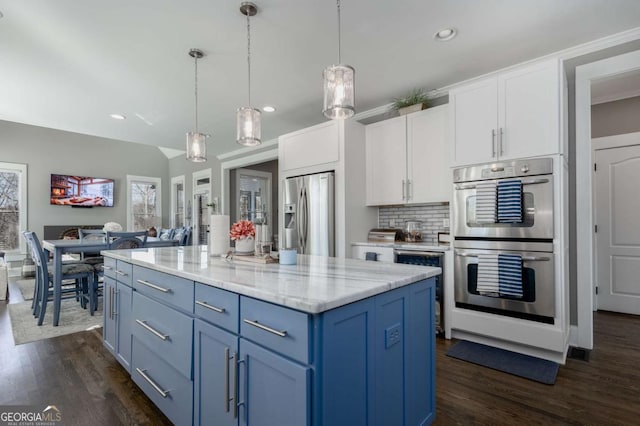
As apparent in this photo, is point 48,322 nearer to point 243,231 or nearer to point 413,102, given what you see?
point 243,231

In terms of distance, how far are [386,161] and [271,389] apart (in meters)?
3.15

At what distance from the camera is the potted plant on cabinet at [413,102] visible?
11.9 ft

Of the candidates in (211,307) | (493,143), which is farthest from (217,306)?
(493,143)

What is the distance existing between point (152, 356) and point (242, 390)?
37.9 inches

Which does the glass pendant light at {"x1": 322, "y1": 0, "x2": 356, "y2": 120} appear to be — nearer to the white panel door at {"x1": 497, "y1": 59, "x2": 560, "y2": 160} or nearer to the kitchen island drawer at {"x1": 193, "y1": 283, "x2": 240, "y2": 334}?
the kitchen island drawer at {"x1": 193, "y1": 283, "x2": 240, "y2": 334}

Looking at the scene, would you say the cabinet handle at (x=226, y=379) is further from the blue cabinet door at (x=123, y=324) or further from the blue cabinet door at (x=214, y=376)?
the blue cabinet door at (x=123, y=324)

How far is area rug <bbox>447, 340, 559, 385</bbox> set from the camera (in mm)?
2367

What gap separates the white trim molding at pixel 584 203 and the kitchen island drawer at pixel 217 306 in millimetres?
3030

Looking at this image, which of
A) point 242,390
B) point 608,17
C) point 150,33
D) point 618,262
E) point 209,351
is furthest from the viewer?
point 618,262

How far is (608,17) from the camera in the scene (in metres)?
2.42

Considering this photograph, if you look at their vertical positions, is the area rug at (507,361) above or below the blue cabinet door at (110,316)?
below

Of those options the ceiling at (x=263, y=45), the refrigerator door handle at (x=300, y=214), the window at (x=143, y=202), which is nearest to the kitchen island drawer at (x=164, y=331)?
the ceiling at (x=263, y=45)

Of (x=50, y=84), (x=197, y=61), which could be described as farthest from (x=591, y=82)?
(x=50, y=84)

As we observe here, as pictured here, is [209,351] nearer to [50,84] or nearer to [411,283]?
[411,283]
